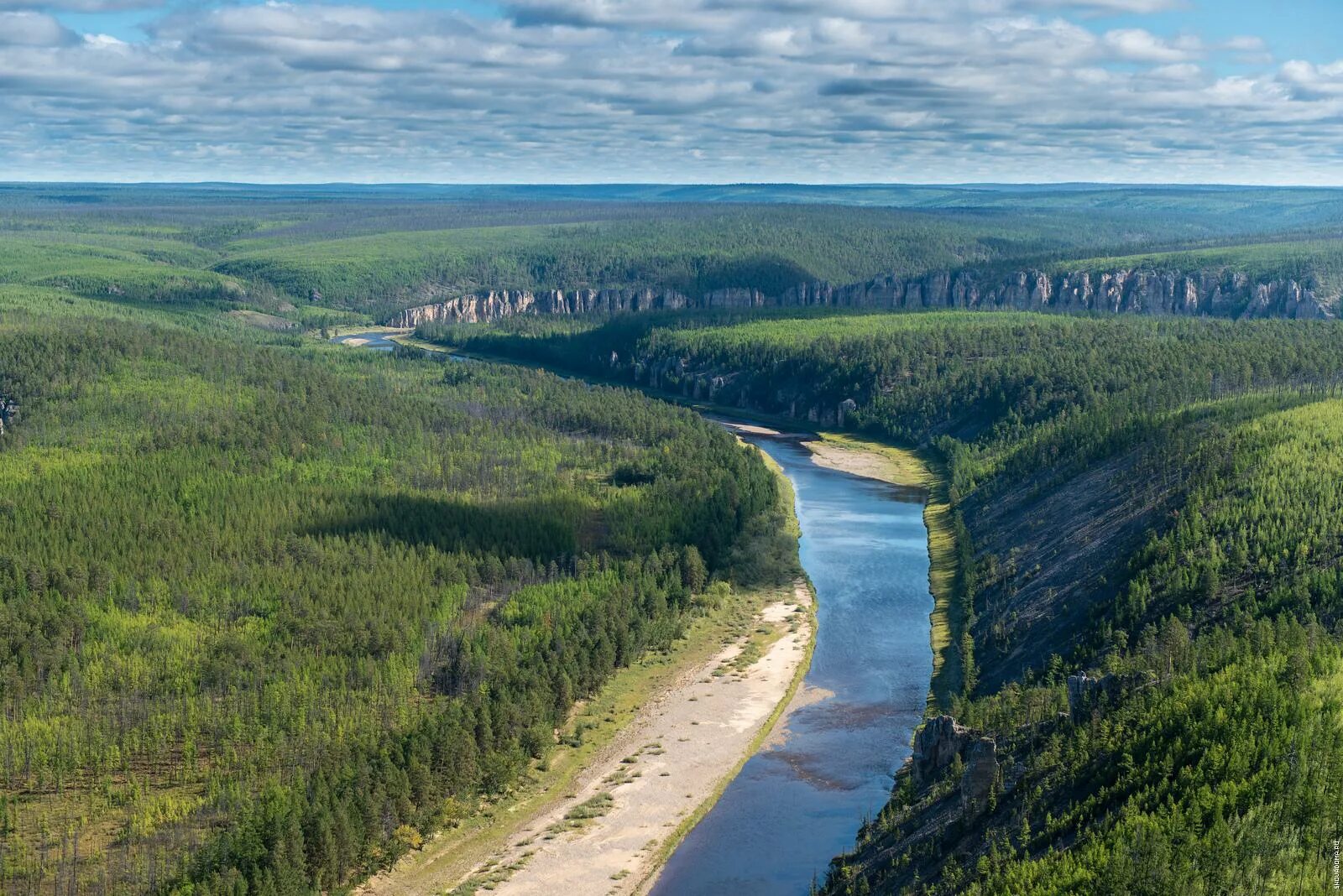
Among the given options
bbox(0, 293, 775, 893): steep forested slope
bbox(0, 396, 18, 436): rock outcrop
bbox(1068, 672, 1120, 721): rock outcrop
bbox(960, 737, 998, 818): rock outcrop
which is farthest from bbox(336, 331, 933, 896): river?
bbox(0, 396, 18, 436): rock outcrop

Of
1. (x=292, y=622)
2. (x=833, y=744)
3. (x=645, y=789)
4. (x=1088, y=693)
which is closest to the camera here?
(x=1088, y=693)

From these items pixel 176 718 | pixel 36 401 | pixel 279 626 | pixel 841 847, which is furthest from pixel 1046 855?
pixel 36 401

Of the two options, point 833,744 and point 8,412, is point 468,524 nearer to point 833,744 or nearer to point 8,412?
point 833,744

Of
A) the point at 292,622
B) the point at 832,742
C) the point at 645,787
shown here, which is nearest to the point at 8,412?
the point at 292,622

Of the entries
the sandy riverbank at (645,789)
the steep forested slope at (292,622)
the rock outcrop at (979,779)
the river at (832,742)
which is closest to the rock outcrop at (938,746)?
the rock outcrop at (979,779)

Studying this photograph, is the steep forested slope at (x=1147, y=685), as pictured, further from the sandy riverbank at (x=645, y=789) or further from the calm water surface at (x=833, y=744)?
the sandy riverbank at (x=645, y=789)

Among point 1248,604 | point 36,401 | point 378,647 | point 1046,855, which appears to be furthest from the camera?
point 36,401

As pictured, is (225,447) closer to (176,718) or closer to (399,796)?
(176,718)
